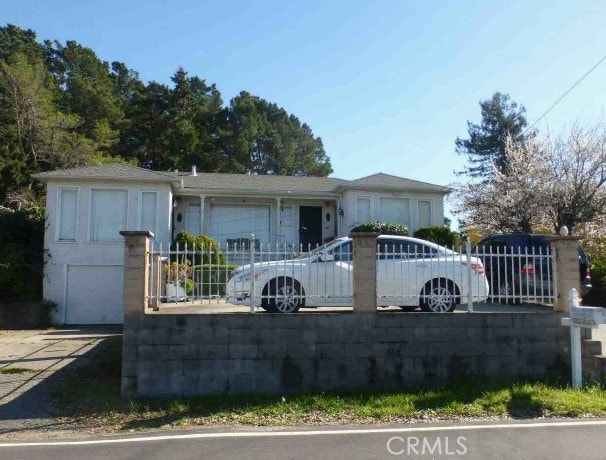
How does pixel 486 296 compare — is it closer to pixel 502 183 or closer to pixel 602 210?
pixel 602 210

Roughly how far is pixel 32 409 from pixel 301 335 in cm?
396

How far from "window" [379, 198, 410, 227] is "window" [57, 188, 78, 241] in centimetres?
1128

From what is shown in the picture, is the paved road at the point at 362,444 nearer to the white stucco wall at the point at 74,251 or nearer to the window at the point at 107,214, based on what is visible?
the white stucco wall at the point at 74,251

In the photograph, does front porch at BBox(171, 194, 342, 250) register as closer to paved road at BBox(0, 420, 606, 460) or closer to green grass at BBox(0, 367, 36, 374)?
green grass at BBox(0, 367, 36, 374)

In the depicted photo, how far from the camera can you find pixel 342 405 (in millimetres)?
7742

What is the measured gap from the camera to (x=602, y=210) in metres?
22.0

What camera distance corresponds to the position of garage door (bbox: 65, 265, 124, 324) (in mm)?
18656

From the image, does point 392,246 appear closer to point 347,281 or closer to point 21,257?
point 347,281

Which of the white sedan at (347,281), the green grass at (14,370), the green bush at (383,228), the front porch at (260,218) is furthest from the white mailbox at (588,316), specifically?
the front porch at (260,218)

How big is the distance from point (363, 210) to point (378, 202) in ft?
2.25

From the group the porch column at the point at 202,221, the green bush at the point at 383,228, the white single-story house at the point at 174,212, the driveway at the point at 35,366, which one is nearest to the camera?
the driveway at the point at 35,366

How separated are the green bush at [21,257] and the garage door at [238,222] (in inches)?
253

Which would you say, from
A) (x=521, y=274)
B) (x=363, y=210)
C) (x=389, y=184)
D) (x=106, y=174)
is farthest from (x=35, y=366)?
(x=389, y=184)

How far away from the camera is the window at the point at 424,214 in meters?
22.3
